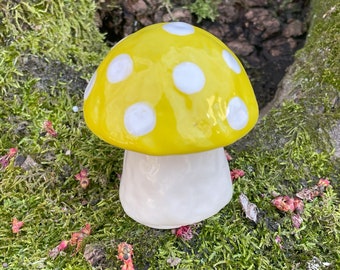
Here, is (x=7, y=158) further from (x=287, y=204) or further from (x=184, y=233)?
(x=287, y=204)

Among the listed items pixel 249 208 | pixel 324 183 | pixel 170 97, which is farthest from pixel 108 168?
pixel 324 183

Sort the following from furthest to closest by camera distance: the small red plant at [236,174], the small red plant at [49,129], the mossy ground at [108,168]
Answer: the small red plant at [49,129]
the small red plant at [236,174]
the mossy ground at [108,168]

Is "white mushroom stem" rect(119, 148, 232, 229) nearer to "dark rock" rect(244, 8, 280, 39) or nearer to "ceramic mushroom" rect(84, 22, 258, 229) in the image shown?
"ceramic mushroom" rect(84, 22, 258, 229)

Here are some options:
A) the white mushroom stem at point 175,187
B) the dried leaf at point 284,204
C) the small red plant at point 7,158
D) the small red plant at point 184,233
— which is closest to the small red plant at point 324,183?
the dried leaf at point 284,204

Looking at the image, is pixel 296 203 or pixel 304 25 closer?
pixel 296 203

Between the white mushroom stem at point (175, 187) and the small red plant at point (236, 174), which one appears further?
the small red plant at point (236, 174)

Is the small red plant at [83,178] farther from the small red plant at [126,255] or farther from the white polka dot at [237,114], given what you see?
the white polka dot at [237,114]

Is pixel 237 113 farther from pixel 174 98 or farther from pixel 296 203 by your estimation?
pixel 296 203

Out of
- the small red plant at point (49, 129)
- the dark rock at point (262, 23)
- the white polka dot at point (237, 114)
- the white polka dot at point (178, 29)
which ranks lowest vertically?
→ the dark rock at point (262, 23)

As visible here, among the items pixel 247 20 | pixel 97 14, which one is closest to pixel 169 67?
pixel 97 14
